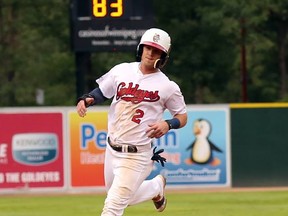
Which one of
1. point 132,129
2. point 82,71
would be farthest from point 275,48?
point 132,129

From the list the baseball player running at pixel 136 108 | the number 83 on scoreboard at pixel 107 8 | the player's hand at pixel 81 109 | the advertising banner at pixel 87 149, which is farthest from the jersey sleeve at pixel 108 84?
the number 83 on scoreboard at pixel 107 8

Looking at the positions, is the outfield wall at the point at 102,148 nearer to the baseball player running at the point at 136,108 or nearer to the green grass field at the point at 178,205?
the green grass field at the point at 178,205

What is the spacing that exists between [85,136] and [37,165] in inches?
37.1

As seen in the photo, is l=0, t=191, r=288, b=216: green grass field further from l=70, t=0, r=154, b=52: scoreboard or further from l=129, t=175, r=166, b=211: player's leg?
l=129, t=175, r=166, b=211: player's leg

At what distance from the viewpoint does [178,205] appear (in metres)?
15.0

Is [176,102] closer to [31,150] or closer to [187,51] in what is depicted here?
[31,150]

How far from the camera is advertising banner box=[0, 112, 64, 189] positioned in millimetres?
17891

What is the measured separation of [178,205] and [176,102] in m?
5.97

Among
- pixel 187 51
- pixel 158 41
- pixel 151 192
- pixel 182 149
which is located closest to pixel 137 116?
pixel 158 41

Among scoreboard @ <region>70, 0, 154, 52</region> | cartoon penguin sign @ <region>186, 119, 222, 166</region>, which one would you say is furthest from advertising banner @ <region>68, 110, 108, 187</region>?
cartoon penguin sign @ <region>186, 119, 222, 166</region>

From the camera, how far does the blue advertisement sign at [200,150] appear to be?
1830 centimetres

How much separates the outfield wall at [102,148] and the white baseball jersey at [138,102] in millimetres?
8353

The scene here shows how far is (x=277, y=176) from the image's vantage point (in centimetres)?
1898

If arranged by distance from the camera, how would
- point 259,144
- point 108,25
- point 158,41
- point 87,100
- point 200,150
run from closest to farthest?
point 158,41
point 87,100
point 200,150
point 108,25
point 259,144
